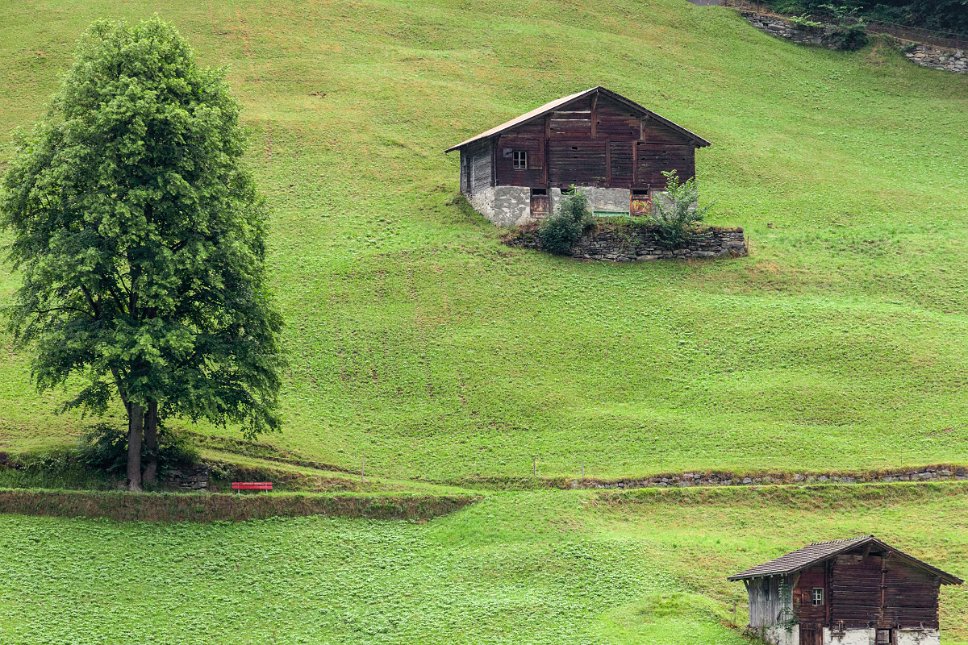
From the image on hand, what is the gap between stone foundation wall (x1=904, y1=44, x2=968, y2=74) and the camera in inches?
4370

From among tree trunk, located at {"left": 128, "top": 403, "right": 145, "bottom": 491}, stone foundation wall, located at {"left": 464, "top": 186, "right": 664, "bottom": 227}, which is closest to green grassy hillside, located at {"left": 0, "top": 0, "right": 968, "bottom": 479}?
stone foundation wall, located at {"left": 464, "top": 186, "right": 664, "bottom": 227}

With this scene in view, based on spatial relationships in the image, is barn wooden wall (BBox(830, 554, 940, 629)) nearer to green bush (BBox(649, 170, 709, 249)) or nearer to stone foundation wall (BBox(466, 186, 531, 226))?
green bush (BBox(649, 170, 709, 249))

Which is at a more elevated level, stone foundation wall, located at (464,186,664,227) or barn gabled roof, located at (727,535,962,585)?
stone foundation wall, located at (464,186,664,227)

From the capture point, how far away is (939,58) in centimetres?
11188

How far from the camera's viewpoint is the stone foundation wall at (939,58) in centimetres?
11100

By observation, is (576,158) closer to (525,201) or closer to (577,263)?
(525,201)

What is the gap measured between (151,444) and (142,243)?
25.2ft

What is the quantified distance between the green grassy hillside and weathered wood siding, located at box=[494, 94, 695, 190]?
4.86 metres

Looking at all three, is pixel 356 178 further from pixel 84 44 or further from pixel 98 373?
pixel 98 373

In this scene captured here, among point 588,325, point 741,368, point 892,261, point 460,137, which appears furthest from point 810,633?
point 460,137

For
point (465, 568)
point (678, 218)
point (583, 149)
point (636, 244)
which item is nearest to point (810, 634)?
point (465, 568)

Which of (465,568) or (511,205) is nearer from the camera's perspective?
(465,568)

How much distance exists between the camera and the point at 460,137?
9038 centimetres

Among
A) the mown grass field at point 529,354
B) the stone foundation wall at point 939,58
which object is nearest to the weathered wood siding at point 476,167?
the mown grass field at point 529,354
